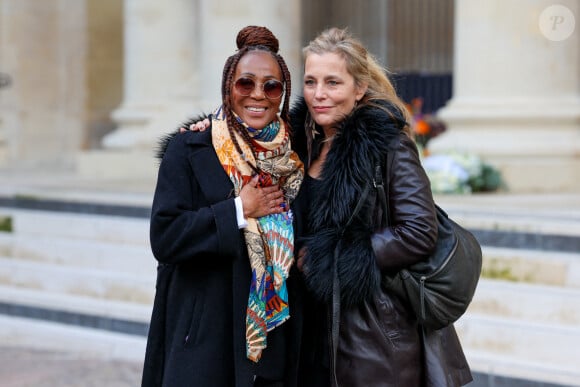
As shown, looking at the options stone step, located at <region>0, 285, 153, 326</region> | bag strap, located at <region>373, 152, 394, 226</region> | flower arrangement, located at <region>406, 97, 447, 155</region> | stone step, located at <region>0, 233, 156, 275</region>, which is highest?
flower arrangement, located at <region>406, 97, 447, 155</region>

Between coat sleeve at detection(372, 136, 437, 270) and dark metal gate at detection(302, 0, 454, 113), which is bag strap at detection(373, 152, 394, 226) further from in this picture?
dark metal gate at detection(302, 0, 454, 113)

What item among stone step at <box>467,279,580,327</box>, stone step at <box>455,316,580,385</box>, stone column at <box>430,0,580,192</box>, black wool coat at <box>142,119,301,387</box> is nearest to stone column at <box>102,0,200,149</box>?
stone column at <box>430,0,580,192</box>

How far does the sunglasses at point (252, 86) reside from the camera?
327cm

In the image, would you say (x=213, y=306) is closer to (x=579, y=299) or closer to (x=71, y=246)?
(x=579, y=299)

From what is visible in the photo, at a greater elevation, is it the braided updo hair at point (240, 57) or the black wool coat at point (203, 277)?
the braided updo hair at point (240, 57)

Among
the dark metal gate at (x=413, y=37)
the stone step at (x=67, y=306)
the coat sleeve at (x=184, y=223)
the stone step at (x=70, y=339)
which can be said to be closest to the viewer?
the coat sleeve at (x=184, y=223)

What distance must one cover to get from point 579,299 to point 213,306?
10.6ft

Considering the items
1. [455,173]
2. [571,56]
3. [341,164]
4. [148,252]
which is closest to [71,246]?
[148,252]

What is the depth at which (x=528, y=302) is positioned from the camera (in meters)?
6.07

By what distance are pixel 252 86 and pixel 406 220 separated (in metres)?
0.69

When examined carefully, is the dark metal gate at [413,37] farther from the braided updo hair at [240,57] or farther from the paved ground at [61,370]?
the braided updo hair at [240,57]

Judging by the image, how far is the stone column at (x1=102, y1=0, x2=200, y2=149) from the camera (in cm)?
1239

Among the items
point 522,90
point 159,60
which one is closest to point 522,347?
point 522,90

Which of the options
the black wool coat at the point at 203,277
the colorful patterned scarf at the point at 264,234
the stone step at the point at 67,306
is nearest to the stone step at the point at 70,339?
the stone step at the point at 67,306
